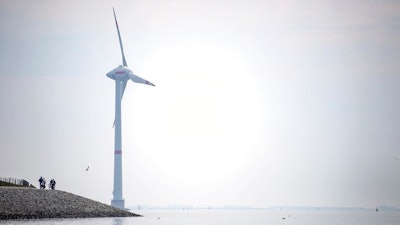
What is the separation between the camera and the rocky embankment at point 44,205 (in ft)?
430

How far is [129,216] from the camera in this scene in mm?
166625

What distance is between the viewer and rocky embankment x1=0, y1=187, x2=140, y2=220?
430 feet

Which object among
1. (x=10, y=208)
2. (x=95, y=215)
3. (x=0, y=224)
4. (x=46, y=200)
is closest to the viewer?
(x=0, y=224)

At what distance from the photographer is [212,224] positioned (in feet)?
520

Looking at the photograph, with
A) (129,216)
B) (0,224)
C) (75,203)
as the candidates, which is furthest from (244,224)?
(0,224)

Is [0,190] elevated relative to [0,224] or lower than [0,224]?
elevated

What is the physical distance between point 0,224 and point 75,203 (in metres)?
33.1

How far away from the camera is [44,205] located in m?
A: 138

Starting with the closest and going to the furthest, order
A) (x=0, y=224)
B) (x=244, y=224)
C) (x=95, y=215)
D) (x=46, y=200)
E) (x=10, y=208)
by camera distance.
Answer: (x=0, y=224)
(x=10, y=208)
(x=46, y=200)
(x=95, y=215)
(x=244, y=224)

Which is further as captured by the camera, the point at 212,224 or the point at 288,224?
the point at 288,224

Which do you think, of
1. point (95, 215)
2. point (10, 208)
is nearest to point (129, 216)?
point (95, 215)

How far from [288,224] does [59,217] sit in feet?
183

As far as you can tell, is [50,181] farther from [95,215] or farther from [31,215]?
[31,215]

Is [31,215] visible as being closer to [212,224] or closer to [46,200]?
[46,200]
